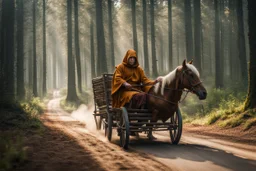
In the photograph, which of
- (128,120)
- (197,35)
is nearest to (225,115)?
(128,120)

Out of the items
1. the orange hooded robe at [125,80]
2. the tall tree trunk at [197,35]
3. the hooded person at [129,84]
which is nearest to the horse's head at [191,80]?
the hooded person at [129,84]

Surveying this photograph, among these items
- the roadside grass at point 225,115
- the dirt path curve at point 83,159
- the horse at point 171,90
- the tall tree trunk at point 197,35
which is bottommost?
the dirt path curve at point 83,159

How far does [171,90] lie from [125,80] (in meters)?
1.54

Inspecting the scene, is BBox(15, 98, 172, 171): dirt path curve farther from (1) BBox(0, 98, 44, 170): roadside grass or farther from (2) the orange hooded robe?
(2) the orange hooded robe

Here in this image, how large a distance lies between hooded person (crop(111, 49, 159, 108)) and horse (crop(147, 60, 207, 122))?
12.7 inches

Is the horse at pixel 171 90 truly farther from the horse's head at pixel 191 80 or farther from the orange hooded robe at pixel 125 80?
the orange hooded robe at pixel 125 80

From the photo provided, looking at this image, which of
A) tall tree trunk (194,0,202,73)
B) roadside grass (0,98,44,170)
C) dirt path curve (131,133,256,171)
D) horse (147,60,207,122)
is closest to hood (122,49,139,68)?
horse (147,60,207,122)

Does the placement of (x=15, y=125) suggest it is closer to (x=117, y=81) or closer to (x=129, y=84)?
(x=117, y=81)

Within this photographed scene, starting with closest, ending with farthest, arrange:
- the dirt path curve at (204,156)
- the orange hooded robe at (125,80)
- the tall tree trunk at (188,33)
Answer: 1. the dirt path curve at (204,156)
2. the orange hooded robe at (125,80)
3. the tall tree trunk at (188,33)

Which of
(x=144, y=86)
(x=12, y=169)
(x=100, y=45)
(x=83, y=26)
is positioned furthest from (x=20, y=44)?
(x=12, y=169)

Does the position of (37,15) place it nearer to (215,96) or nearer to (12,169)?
(215,96)

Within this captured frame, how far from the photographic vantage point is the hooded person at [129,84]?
7.14 m

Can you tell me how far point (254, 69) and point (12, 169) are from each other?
933cm

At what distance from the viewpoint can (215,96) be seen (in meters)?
16.9
